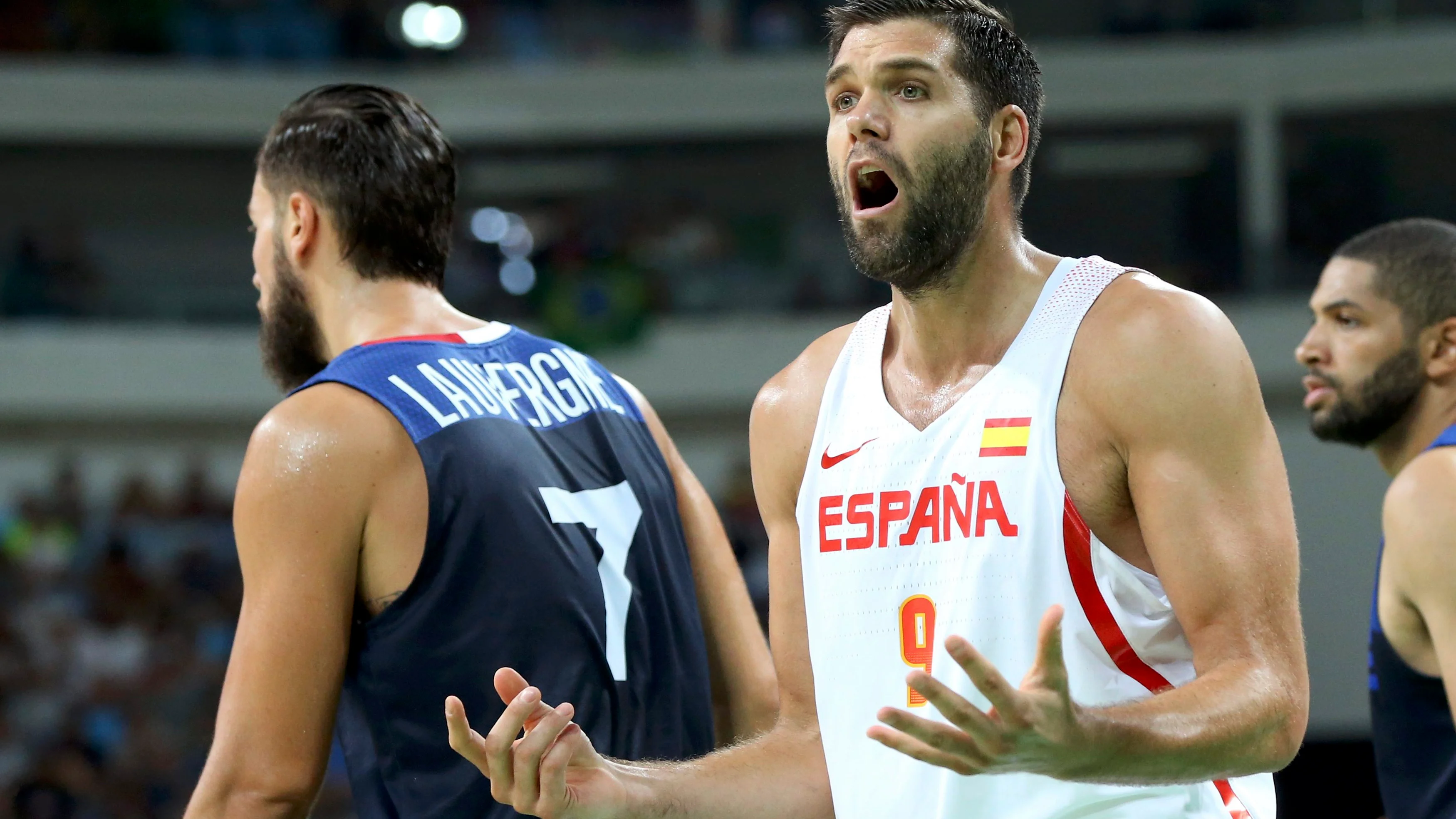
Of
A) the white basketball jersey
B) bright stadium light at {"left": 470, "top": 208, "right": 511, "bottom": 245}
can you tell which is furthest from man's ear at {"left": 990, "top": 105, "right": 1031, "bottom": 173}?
bright stadium light at {"left": 470, "top": 208, "right": 511, "bottom": 245}

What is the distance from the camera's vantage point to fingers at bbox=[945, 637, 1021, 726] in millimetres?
1767

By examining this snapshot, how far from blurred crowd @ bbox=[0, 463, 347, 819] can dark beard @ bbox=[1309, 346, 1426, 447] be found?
8.32 metres

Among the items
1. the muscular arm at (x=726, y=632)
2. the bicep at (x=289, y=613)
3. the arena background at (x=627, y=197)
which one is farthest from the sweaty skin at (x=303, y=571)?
the arena background at (x=627, y=197)

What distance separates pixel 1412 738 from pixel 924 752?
2425mm

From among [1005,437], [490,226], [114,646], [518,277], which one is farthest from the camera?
[490,226]

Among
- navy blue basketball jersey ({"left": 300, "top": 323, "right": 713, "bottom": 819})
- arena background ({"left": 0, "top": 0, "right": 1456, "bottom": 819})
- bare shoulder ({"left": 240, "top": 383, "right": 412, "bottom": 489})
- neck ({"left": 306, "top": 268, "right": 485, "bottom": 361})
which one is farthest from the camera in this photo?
arena background ({"left": 0, "top": 0, "right": 1456, "bottom": 819})

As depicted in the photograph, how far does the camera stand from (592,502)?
3.20 meters

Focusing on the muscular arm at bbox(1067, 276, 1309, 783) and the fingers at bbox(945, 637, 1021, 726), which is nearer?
the fingers at bbox(945, 637, 1021, 726)

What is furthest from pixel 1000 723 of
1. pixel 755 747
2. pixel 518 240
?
pixel 518 240

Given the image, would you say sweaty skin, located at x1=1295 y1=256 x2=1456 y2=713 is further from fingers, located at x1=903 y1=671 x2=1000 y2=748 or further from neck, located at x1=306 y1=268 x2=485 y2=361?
neck, located at x1=306 y1=268 x2=485 y2=361

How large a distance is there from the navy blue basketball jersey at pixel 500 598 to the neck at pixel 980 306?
880 millimetres

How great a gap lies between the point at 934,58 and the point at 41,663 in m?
11.1

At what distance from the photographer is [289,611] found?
2840 millimetres

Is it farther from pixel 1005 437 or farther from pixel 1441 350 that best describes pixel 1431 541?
pixel 1005 437
